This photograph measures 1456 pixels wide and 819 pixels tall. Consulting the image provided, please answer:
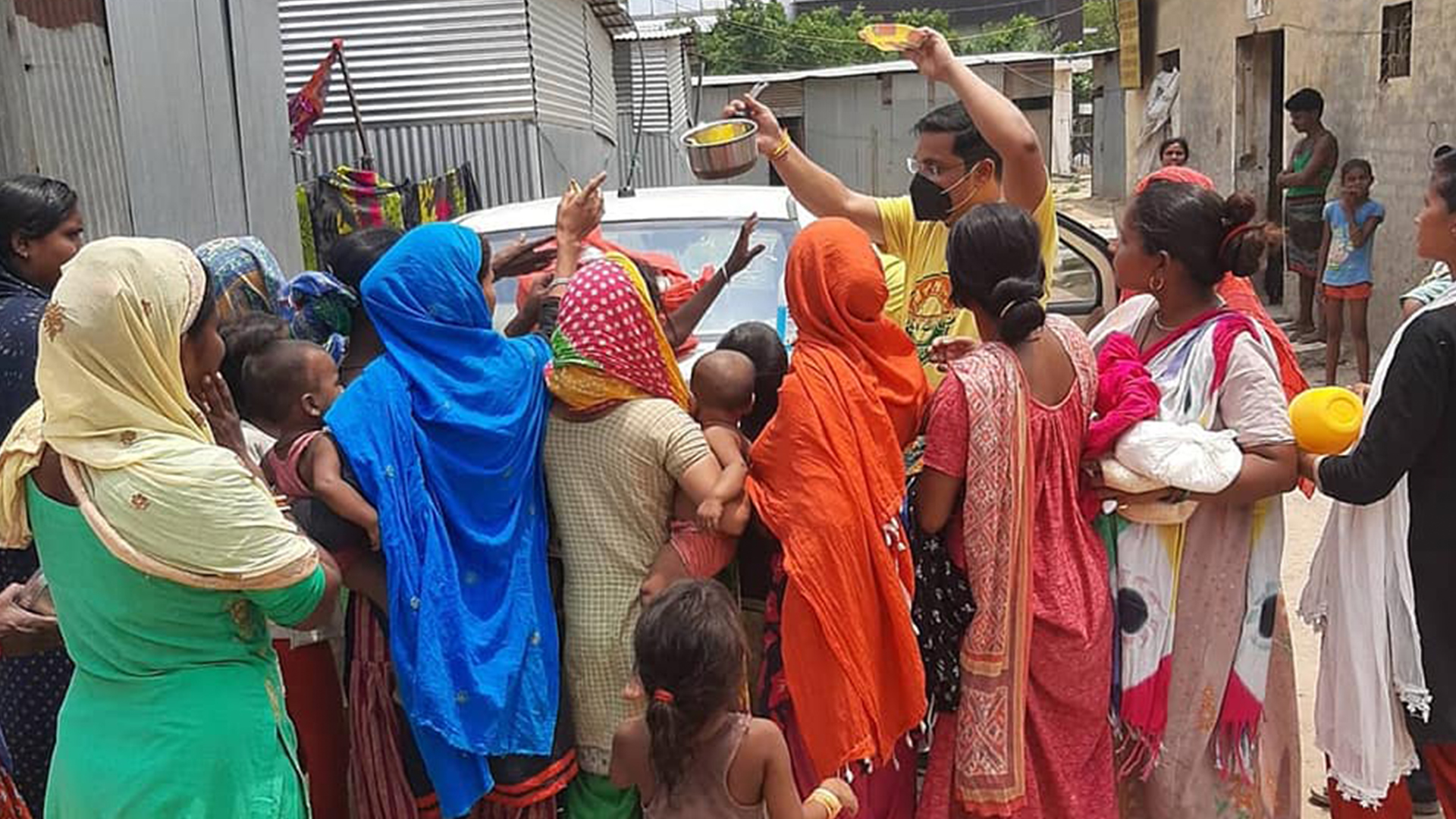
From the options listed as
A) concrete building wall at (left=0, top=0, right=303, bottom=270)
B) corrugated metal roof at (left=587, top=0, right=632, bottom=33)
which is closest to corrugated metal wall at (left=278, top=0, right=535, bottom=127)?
concrete building wall at (left=0, top=0, right=303, bottom=270)

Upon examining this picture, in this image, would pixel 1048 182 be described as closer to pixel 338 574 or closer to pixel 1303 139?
pixel 338 574

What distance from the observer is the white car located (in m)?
4.61

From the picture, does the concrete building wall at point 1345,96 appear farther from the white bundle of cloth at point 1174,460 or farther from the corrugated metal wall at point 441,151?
the corrugated metal wall at point 441,151

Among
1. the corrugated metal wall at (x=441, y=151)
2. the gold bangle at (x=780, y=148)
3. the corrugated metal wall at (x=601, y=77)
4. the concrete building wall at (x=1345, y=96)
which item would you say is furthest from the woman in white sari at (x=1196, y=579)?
the corrugated metal wall at (x=601, y=77)

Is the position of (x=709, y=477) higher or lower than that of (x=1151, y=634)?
higher

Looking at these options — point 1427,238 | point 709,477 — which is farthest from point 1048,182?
point 709,477

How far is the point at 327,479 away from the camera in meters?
2.43

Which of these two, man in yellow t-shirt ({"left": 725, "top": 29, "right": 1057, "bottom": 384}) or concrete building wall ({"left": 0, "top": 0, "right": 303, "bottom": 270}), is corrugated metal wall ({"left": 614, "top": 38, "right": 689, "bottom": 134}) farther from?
man in yellow t-shirt ({"left": 725, "top": 29, "right": 1057, "bottom": 384})

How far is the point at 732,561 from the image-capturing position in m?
2.75

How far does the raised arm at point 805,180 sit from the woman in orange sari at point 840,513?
1127 millimetres

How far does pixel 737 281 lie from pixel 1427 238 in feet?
8.02

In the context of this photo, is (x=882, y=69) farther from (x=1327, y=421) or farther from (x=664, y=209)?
(x=1327, y=421)

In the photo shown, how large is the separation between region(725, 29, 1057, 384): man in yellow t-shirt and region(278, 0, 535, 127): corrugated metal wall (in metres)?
8.20

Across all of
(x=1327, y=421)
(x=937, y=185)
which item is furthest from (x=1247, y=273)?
(x=937, y=185)
